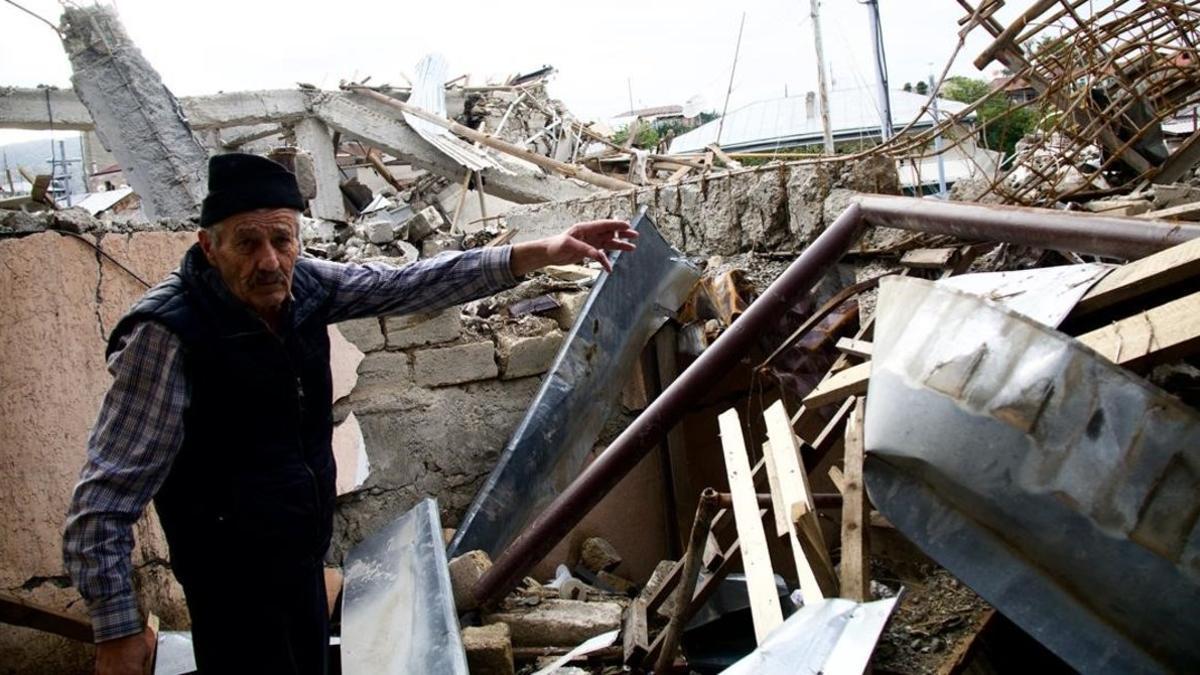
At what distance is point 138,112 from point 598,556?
15.4 ft

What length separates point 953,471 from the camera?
1.49m

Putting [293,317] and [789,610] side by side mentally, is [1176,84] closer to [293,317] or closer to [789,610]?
[789,610]

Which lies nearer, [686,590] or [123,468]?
[123,468]

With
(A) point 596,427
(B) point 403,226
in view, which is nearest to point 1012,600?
(A) point 596,427

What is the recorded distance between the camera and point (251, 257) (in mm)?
1984

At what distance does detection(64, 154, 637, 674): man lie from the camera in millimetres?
1780

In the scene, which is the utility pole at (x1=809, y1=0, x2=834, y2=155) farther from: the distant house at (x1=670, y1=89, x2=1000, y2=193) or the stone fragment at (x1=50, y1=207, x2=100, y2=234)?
the stone fragment at (x1=50, y1=207, x2=100, y2=234)

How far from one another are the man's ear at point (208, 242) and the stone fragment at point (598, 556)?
2.64 m

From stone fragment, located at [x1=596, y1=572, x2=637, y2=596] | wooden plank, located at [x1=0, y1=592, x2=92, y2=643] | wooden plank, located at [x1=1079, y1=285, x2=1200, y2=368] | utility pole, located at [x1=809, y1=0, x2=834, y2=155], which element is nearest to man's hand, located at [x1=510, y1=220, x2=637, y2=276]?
wooden plank, located at [x1=1079, y1=285, x2=1200, y2=368]

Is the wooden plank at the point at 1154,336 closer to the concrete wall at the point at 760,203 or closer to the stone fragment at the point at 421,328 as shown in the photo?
the concrete wall at the point at 760,203

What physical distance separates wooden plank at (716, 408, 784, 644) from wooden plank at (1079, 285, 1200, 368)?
2.96 ft

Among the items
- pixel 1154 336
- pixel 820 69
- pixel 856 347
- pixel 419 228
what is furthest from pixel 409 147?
pixel 1154 336

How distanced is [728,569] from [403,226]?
6.59 m

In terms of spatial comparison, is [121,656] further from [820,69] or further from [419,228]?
[820,69]
